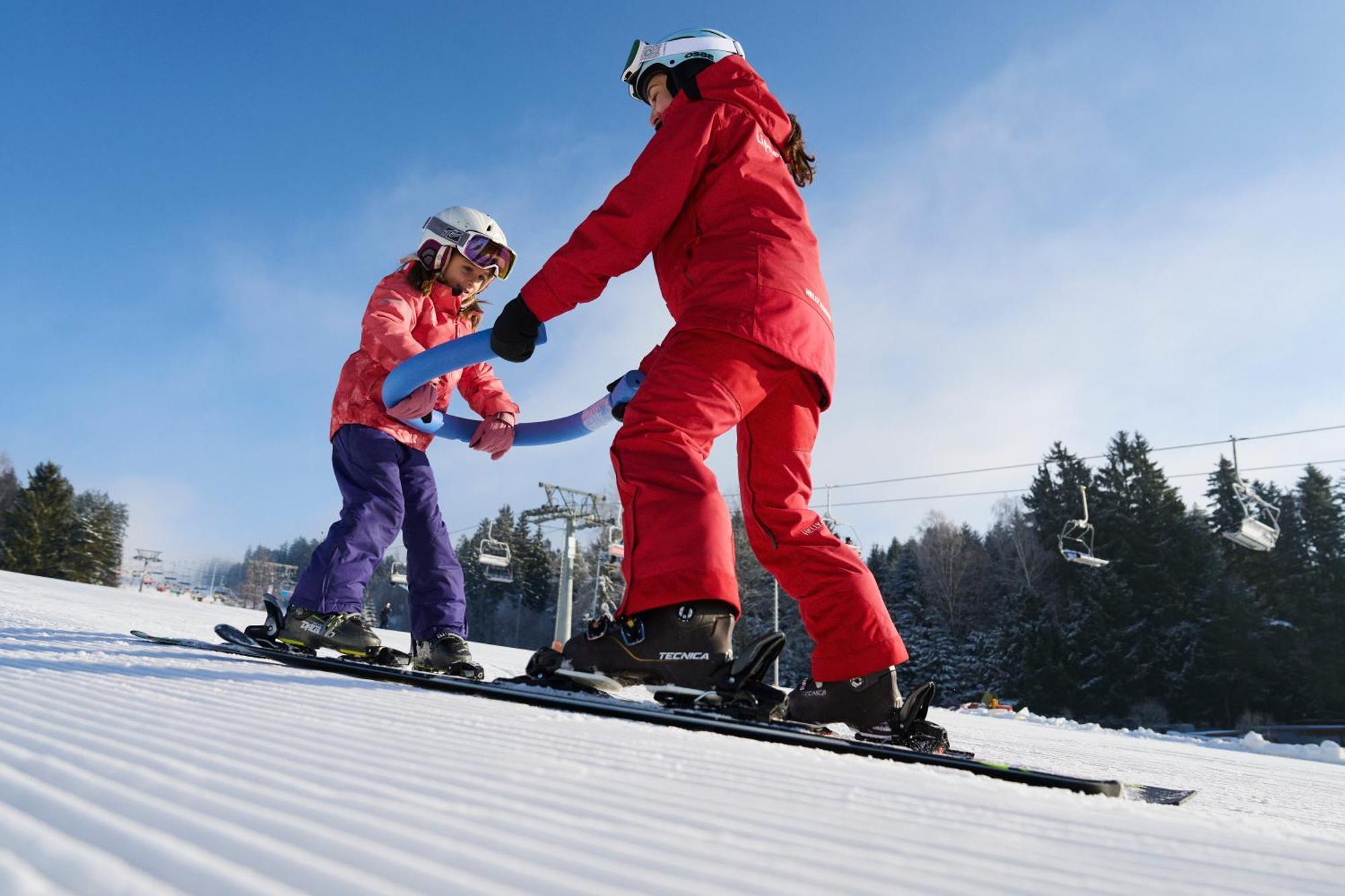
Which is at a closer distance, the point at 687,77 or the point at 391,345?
the point at 687,77

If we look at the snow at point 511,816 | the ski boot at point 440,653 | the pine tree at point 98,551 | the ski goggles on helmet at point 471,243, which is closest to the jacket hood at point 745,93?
the ski goggles on helmet at point 471,243

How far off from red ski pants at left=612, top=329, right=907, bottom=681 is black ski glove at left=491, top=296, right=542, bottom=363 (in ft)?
1.29

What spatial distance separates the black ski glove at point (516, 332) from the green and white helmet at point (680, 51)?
88cm

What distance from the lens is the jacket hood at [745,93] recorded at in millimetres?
2043

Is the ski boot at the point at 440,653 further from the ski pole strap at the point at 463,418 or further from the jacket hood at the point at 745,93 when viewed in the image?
the jacket hood at the point at 745,93

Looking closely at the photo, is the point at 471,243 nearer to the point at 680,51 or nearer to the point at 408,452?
the point at 408,452

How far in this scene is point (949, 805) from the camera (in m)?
0.74

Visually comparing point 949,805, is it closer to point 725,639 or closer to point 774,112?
point 725,639

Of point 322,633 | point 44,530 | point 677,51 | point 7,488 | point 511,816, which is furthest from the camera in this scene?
point 7,488

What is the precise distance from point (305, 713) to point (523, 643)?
173ft

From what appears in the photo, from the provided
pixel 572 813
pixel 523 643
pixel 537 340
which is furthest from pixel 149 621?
pixel 523 643

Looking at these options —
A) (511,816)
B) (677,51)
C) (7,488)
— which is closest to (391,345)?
(677,51)

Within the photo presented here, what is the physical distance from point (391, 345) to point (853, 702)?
209cm

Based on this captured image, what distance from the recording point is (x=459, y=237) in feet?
10.5
